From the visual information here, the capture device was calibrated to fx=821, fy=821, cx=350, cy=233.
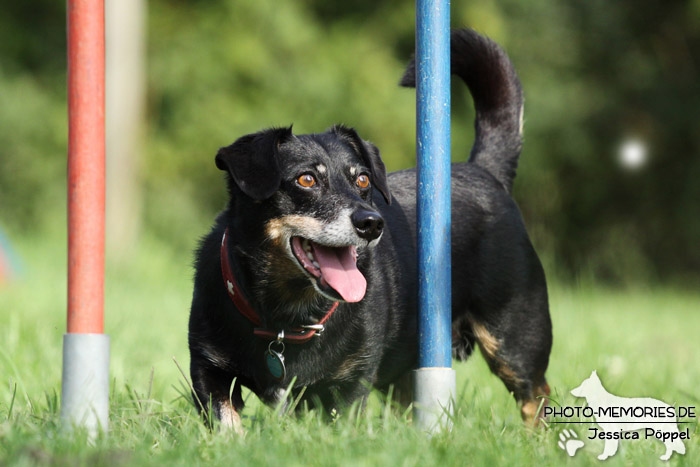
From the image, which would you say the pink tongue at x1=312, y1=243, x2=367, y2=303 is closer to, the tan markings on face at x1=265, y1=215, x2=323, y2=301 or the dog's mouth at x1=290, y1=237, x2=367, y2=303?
the dog's mouth at x1=290, y1=237, x2=367, y2=303

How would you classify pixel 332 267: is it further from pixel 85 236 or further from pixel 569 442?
pixel 569 442

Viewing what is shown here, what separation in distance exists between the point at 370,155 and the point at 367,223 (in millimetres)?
569

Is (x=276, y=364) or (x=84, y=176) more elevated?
(x=84, y=176)

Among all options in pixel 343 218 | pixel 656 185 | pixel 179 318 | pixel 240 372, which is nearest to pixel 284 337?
pixel 240 372

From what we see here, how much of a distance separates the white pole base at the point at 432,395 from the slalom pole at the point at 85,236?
3.28 feet

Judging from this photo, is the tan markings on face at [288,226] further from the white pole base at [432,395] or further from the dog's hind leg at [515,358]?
the dog's hind leg at [515,358]

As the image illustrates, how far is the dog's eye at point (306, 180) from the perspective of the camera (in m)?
3.20

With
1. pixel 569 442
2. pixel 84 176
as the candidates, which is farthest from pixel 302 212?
pixel 569 442

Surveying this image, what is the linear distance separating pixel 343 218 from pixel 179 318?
4070 mm

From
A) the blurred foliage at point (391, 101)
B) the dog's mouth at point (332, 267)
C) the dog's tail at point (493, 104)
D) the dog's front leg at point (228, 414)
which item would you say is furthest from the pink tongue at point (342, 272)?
the blurred foliage at point (391, 101)

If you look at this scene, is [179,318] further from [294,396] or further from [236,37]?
[236,37]

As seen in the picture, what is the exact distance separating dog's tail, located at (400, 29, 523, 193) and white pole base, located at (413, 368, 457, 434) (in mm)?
1681

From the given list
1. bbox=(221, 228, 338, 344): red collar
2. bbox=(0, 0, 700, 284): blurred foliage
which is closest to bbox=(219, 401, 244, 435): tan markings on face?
bbox=(221, 228, 338, 344): red collar

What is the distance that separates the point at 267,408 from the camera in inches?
131
